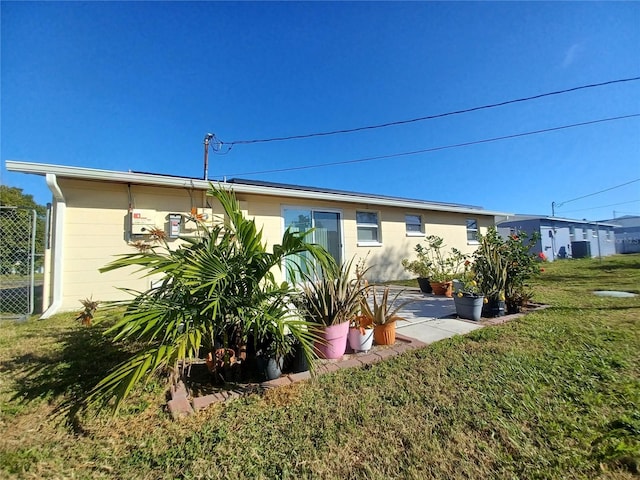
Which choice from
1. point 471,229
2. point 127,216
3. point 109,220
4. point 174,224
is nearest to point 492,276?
point 174,224

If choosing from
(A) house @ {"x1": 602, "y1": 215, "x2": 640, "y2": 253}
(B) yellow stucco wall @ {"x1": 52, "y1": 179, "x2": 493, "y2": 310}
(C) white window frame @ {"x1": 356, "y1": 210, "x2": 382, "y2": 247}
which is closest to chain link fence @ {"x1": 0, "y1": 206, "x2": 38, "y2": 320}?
(B) yellow stucco wall @ {"x1": 52, "y1": 179, "x2": 493, "y2": 310}

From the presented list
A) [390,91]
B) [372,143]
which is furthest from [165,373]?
[372,143]

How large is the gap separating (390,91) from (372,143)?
2.97 metres

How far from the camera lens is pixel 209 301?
2023 millimetres

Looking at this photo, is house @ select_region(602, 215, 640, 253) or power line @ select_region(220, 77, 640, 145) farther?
house @ select_region(602, 215, 640, 253)

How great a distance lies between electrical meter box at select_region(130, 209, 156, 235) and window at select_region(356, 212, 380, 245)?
18.7 feet

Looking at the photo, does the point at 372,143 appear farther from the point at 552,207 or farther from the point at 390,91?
the point at 552,207

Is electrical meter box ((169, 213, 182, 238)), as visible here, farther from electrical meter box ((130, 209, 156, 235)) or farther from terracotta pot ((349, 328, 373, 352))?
terracotta pot ((349, 328, 373, 352))

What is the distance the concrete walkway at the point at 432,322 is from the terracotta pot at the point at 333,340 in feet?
3.91

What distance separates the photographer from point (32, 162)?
4406 millimetres

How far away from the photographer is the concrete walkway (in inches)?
142

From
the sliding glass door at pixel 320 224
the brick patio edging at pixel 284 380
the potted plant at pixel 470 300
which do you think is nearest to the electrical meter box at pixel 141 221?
the sliding glass door at pixel 320 224

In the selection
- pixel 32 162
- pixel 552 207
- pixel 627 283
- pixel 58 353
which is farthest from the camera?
pixel 552 207

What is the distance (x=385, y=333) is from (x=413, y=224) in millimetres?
7518
